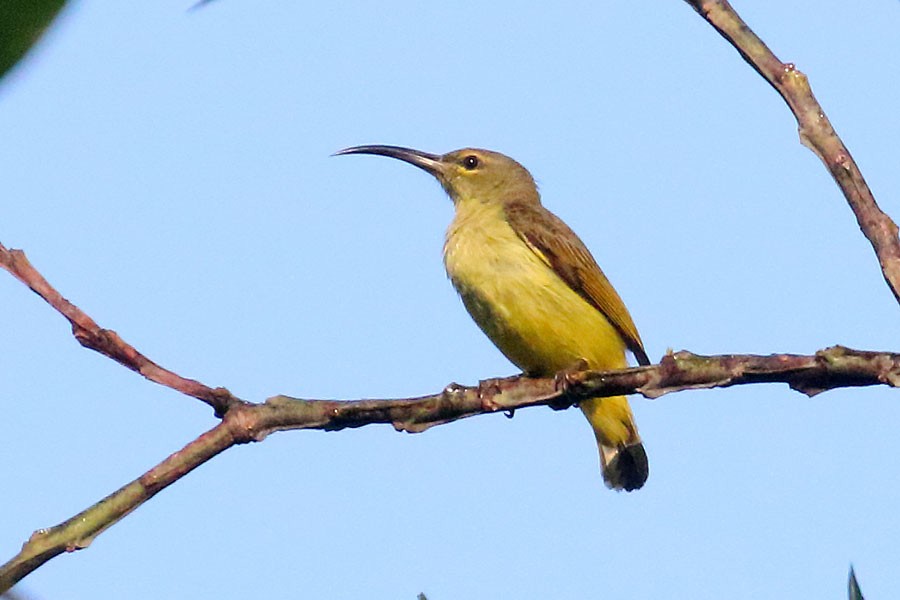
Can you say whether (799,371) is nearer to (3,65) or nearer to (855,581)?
(855,581)

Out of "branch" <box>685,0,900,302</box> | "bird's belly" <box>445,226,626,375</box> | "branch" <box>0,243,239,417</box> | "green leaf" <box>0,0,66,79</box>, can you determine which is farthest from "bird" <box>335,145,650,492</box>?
"green leaf" <box>0,0,66,79</box>

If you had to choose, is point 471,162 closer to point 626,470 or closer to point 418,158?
point 418,158

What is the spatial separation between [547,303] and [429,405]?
3.62 metres

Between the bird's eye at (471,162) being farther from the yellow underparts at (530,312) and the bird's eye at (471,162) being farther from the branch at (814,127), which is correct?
the branch at (814,127)

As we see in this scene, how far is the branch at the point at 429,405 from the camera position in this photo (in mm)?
1631

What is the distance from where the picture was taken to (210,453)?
1848 mm

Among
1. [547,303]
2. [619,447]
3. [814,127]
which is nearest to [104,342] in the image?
[814,127]

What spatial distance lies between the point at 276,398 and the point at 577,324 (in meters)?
3.98

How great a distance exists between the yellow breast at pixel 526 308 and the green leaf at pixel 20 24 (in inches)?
198

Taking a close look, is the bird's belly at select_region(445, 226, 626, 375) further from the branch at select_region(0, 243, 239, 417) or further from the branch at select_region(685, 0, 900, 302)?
the branch at select_region(0, 243, 239, 417)

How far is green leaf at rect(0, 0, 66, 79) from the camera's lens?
65 centimetres

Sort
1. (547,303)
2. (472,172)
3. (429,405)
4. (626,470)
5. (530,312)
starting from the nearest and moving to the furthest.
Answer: (429,405), (530,312), (547,303), (626,470), (472,172)

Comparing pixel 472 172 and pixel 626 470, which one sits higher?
pixel 472 172

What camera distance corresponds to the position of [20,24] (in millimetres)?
666
